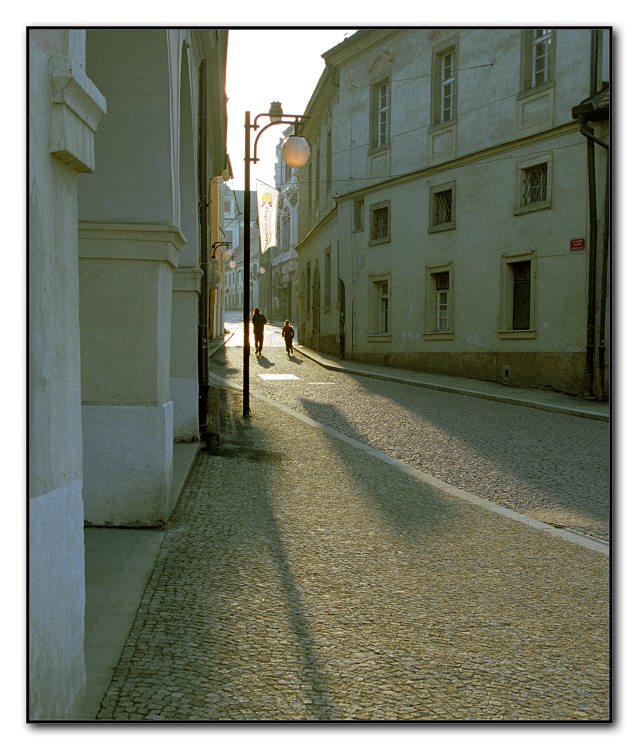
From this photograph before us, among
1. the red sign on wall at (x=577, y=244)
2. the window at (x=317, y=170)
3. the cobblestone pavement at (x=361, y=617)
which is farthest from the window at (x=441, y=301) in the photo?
the cobblestone pavement at (x=361, y=617)

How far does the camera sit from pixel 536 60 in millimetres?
19344

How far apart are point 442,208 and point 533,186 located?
3329 mm

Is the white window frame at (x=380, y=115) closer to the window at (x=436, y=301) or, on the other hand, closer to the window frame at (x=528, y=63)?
the window at (x=436, y=301)

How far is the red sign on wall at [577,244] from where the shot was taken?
1786 centimetres

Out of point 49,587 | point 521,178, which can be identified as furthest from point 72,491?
point 521,178

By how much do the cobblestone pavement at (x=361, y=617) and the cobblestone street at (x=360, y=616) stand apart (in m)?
0.01

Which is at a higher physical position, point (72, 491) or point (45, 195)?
point (45, 195)

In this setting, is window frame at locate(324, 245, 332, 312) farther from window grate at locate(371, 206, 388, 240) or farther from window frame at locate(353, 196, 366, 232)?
window grate at locate(371, 206, 388, 240)

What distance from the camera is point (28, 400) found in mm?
2467

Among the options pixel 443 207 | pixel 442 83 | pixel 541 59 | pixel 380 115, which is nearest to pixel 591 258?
pixel 541 59

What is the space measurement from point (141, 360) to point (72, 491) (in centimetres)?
360

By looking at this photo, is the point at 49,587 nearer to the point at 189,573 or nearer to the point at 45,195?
the point at 45,195

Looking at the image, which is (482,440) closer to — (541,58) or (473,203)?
(473,203)

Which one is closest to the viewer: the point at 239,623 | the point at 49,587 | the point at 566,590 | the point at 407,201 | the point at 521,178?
the point at 49,587
